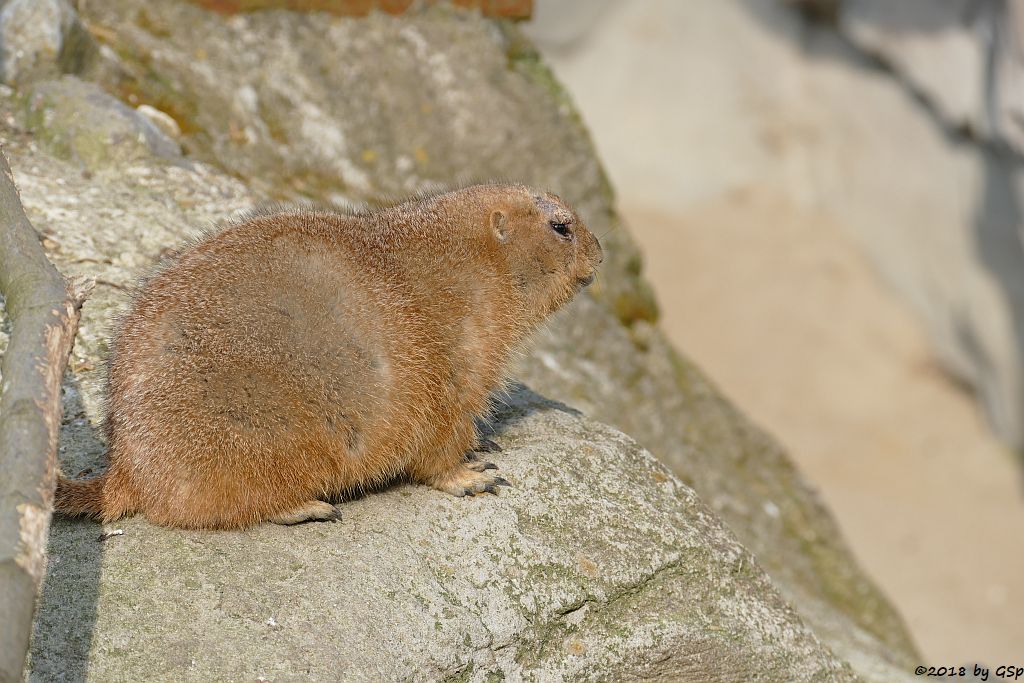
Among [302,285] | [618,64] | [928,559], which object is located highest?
[618,64]

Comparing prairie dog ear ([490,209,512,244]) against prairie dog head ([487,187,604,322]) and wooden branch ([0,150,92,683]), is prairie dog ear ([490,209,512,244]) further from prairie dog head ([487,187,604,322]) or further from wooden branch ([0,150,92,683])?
wooden branch ([0,150,92,683])

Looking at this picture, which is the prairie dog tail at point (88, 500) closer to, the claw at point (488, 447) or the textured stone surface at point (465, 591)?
the textured stone surface at point (465, 591)

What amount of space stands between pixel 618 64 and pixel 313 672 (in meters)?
15.4

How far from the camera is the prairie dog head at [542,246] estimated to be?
489 centimetres

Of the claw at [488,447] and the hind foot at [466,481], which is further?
the claw at [488,447]

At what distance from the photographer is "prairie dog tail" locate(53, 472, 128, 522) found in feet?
13.1

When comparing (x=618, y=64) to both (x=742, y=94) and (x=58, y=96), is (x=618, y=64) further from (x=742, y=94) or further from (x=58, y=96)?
(x=58, y=96)

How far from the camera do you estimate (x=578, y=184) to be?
27.8ft

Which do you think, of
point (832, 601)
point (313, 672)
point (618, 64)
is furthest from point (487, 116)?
point (618, 64)

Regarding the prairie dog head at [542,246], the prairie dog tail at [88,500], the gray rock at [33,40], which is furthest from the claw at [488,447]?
the gray rock at [33,40]

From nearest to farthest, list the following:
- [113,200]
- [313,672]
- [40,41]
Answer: [313,672]
[113,200]
[40,41]

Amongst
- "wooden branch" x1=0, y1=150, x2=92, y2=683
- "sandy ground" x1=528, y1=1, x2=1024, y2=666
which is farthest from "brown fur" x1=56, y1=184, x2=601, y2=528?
"sandy ground" x1=528, y1=1, x2=1024, y2=666

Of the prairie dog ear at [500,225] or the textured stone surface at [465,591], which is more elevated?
the prairie dog ear at [500,225]

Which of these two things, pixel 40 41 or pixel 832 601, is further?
pixel 832 601
